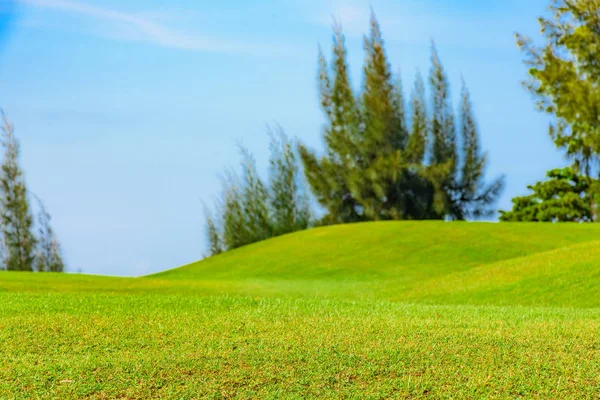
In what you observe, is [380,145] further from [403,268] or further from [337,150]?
[403,268]

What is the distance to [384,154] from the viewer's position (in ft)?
95.2

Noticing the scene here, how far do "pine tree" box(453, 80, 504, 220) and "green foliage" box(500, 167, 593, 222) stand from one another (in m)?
1.37

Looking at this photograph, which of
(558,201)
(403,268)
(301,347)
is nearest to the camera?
(301,347)

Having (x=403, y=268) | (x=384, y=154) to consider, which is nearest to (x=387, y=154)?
(x=384, y=154)

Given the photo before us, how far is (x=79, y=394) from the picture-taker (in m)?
4.66

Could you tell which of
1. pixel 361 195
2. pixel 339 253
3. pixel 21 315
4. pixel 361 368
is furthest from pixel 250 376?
pixel 361 195

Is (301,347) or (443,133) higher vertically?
(443,133)

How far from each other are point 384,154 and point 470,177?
3.87 metres

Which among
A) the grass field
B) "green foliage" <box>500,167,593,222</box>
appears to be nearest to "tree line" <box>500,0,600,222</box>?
"green foliage" <box>500,167,593,222</box>

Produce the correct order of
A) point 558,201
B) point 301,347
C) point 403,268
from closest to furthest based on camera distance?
point 301,347 → point 403,268 → point 558,201

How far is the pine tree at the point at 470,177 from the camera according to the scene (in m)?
29.2

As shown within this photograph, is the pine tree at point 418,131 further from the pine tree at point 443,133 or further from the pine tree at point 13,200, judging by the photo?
the pine tree at point 13,200

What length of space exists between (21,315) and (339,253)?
1239cm

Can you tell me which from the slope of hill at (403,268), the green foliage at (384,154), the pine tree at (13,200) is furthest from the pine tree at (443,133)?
the pine tree at (13,200)
